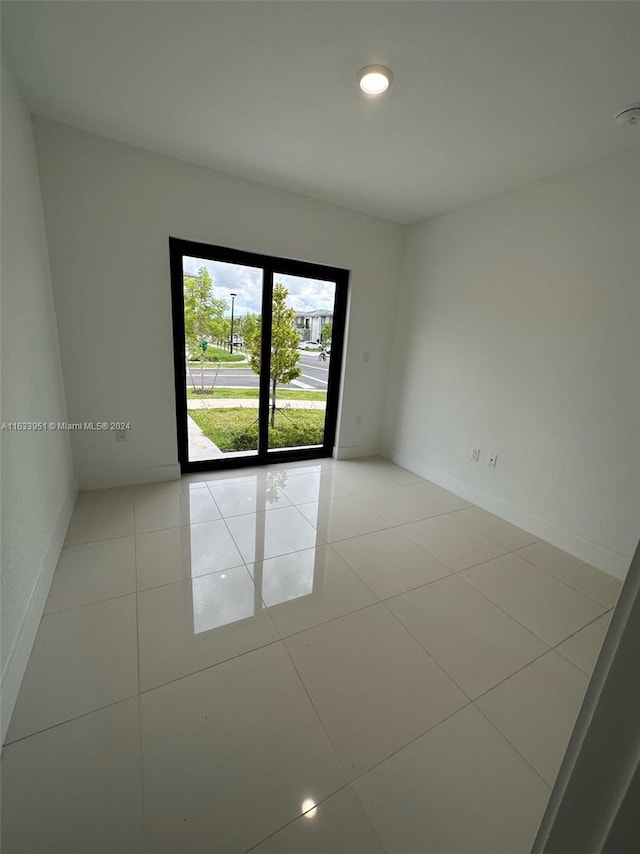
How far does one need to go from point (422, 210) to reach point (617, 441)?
97.4 inches

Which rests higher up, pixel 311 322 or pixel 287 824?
pixel 311 322

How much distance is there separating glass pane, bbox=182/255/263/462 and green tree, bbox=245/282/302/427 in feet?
0.10

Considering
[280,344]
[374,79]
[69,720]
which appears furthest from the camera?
[280,344]

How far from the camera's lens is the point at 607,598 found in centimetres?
199

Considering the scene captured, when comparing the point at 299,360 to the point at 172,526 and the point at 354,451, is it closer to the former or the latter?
the point at 354,451

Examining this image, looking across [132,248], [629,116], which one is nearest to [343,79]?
[629,116]

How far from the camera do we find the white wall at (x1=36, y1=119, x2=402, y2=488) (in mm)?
2344

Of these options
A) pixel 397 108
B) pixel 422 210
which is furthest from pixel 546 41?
pixel 422 210

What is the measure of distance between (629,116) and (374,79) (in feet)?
4.30

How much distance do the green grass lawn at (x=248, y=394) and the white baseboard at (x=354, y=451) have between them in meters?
0.63

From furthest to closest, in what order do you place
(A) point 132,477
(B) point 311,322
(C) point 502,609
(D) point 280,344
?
1. (B) point 311,322
2. (D) point 280,344
3. (A) point 132,477
4. (C) point 502,609

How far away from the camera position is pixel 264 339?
10.8 feet

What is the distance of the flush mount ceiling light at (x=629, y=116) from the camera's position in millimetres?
1701

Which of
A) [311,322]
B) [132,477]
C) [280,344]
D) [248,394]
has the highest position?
[311,322]
